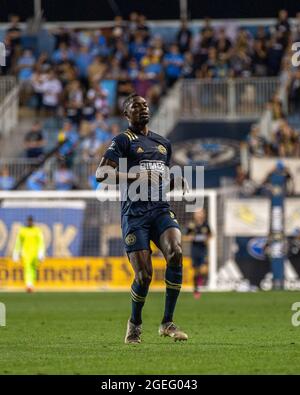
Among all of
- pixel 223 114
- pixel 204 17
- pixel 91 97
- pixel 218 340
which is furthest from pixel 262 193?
pixel 218 340

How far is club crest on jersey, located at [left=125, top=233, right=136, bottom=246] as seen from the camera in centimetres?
1345

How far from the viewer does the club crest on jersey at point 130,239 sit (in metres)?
13.4

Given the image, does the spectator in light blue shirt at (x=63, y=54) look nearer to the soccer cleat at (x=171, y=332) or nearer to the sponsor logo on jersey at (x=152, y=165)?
the sponsor logo on jersey at (x=152, y=165)

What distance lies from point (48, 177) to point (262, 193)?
6.97m

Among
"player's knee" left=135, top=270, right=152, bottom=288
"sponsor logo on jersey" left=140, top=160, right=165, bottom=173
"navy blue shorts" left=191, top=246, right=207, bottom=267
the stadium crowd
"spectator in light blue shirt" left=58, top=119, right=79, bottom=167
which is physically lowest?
"player's knee" left=135, top=270, right=152, bottom=288

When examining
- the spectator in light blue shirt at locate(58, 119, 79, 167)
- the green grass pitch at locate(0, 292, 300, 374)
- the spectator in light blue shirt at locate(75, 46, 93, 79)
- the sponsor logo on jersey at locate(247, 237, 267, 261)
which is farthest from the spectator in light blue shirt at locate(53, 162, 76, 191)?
the green grass pitch at locate(0, 292, 300, 374)


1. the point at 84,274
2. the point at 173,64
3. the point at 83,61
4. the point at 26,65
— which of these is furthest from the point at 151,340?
the point at 26,65

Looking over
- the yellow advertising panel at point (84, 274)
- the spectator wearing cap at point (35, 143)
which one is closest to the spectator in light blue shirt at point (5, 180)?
the spectator wearing cap at point (35, 143)

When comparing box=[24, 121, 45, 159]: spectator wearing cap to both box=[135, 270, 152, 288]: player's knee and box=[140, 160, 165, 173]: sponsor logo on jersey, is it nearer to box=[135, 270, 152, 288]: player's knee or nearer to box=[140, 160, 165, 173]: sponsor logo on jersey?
box=[140, 160, 165, 173]: sponsor logo on jersey

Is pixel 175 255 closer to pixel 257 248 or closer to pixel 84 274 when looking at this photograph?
pixel 257 248

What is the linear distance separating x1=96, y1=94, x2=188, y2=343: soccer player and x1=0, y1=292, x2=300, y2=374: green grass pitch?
1.97ft

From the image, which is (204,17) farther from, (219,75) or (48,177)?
(48,177)
